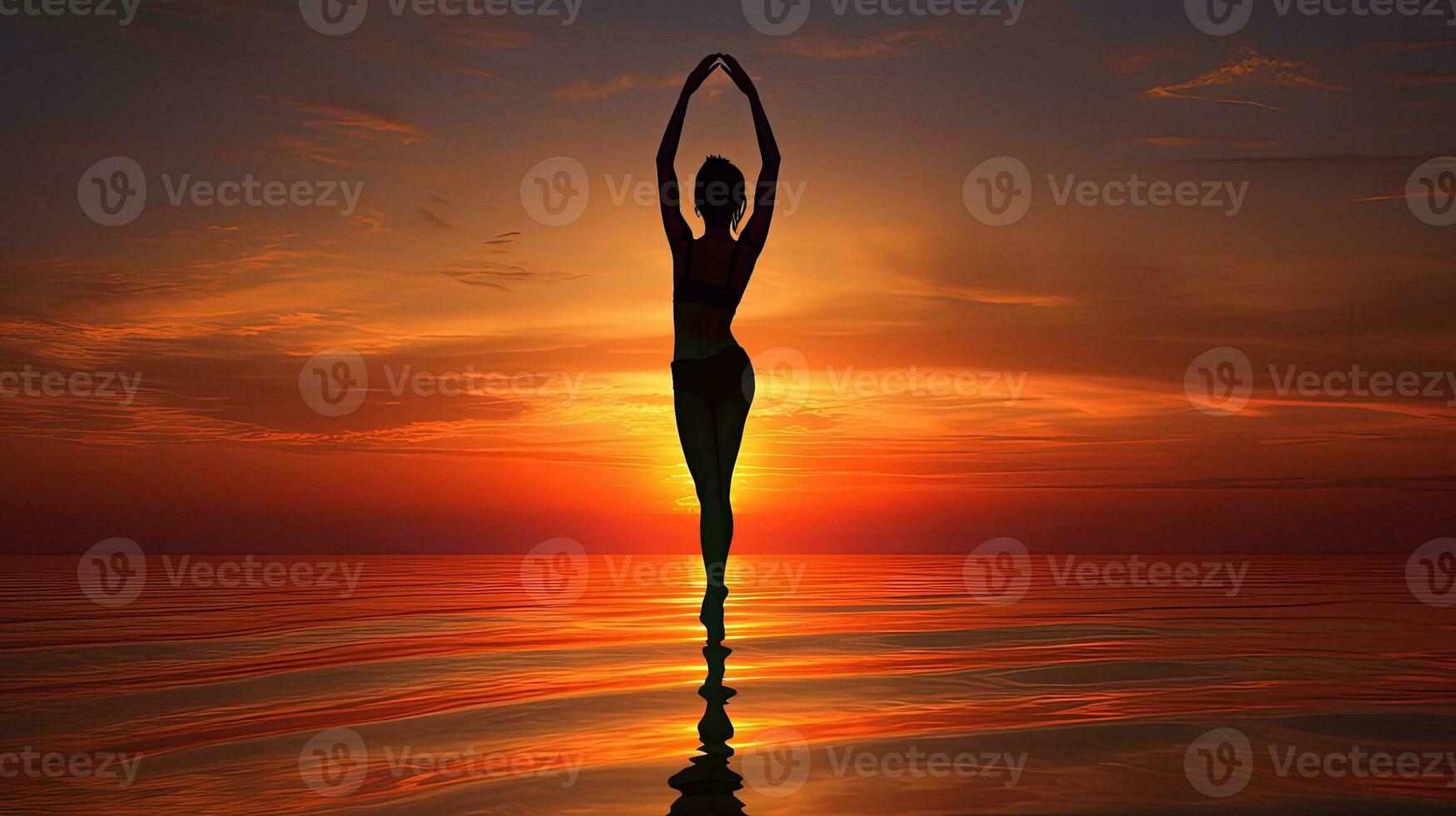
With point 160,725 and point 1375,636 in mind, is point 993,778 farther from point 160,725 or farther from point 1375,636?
point 1375,636

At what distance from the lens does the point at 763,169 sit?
6.60 m

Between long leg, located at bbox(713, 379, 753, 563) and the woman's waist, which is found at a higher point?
the woman's waist

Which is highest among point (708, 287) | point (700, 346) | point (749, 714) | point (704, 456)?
point (708, 287)

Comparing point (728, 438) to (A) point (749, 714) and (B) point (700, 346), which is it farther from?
(A) point (749, 714)

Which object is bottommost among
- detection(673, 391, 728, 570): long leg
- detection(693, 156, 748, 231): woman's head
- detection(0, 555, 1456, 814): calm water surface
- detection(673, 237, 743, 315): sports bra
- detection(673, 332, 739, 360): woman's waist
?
detection(0, 555, 1456, 814): calm water surface

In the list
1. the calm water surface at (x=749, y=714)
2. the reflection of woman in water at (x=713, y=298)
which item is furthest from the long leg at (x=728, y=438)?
the calm water surface at (x=749, y=714)

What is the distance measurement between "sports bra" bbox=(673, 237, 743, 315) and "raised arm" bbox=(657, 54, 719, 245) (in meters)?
0.13

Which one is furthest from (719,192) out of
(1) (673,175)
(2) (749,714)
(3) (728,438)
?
(2) (749,714)

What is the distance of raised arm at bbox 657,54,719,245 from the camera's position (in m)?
6.46

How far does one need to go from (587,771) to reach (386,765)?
73 centimetres

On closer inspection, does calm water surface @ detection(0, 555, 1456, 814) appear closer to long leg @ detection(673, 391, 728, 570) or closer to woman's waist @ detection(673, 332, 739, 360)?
long leg @ detection(673, 391, 728, 570)

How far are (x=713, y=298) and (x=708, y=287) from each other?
0.26ft

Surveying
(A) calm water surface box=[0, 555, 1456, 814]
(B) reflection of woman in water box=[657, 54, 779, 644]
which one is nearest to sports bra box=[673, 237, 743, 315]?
(B) reflection of woman in water box=[657, 54, 779, 644]

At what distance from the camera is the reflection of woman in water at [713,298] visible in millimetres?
6488
